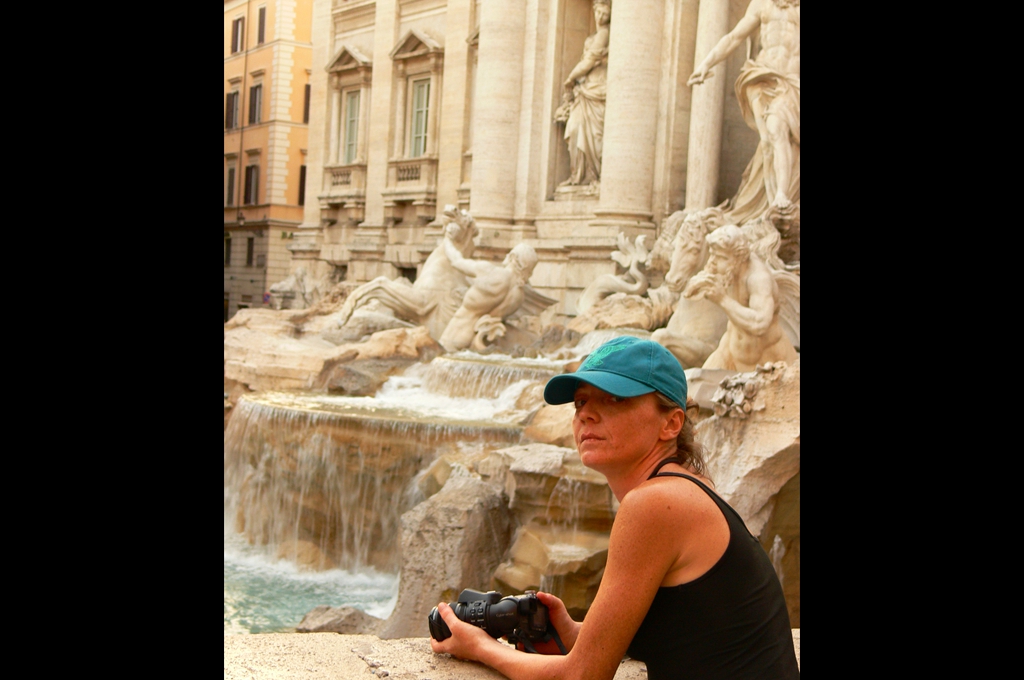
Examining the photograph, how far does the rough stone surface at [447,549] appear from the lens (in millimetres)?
6336

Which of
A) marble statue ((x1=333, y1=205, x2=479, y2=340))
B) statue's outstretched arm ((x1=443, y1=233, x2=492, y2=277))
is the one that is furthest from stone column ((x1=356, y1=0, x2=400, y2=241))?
statue's outstretched arm ((x1=443, y1=233, x2=492, y2=277))

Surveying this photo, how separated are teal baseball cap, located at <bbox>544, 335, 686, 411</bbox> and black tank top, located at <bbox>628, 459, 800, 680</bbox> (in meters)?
0.16

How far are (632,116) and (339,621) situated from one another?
28.3 ft

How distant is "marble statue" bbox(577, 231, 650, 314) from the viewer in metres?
12.0

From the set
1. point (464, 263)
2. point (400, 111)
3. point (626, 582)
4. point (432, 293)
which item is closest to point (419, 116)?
point (400, 111)

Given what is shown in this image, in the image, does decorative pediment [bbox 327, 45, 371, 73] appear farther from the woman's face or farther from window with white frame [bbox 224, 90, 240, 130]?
the woman's face

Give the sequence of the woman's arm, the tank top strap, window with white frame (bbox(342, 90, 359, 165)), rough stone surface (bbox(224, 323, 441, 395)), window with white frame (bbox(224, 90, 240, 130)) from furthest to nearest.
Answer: window with white frame (bbox(224, 90, 240, 130)) → window with white frame (bbox(342, 90, 359, 165)) → rough stone surface (bbox(224, 323, 441, 395)) → the tank top strap → the woman's arm

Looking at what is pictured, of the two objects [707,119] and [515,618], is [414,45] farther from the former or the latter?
[515,618]

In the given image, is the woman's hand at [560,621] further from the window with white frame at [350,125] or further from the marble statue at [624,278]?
the window with white frame at [350,125]

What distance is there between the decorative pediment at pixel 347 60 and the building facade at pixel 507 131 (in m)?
0.04
